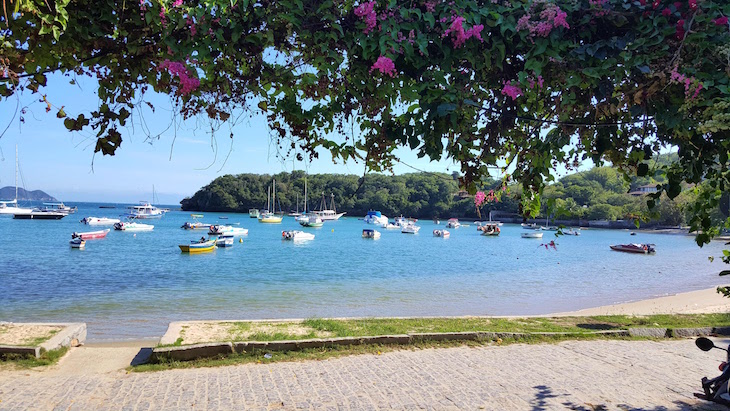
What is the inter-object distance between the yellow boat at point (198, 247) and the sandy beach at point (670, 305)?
28.5 meters

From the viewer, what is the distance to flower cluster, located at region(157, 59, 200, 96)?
248 cm

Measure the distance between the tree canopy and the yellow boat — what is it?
118 ft

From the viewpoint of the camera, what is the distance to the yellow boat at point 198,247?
36906 mm

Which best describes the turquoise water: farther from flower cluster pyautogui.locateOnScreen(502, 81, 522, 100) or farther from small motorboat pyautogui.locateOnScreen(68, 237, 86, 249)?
flower cluster pyautogui.locateOnScreen(502, 81, 522, 100)

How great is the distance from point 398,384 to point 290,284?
715 inches

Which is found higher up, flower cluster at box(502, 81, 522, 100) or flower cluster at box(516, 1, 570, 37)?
flower cluster at box(516, 1, 570, 37)

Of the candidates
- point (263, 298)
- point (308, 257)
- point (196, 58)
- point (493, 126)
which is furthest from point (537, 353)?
point (308, 257)

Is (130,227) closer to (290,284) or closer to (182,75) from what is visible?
(290,284)

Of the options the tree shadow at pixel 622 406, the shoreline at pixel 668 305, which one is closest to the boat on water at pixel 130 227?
the shoreline at pixel 668 305

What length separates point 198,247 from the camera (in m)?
37.2

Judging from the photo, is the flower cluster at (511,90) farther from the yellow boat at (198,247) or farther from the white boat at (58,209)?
the white boat at (58,209)

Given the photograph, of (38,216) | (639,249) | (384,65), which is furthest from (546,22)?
(38,216)

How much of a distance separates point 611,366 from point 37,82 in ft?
24.8

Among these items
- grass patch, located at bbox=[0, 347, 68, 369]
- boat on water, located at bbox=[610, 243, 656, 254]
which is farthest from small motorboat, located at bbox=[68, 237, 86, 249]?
boat on water, located at bbox=[610, 243, 656, 254]
